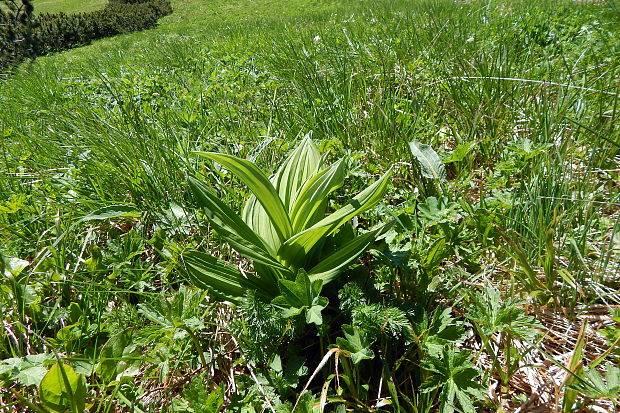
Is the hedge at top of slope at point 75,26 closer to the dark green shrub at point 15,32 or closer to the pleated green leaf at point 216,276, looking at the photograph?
the dark green shrub at point 15,32

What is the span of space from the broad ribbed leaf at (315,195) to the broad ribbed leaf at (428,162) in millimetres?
652

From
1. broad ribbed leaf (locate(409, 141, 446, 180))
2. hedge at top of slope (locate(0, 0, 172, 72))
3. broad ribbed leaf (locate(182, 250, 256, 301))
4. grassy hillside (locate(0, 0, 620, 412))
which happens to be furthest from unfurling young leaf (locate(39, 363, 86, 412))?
hedge at top of slope (locate(0, 0, 172, 72))

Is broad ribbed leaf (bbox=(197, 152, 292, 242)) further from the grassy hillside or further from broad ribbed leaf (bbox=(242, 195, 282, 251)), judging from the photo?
the grassy hillside

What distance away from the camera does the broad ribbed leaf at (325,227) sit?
4.31 ft

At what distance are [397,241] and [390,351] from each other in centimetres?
41

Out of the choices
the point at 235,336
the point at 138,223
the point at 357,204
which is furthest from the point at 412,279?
the point at 138,223

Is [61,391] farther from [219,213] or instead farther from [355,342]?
[355,342]

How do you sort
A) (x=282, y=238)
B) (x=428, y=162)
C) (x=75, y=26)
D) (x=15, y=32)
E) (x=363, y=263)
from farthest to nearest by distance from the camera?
(x=75, y=26) < (x=15, y=32) < (x=428, y=162) < (x=363, y=263) < (x=282, y=238)

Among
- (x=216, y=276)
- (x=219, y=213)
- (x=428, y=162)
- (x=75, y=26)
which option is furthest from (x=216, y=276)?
(x=75, y=26)

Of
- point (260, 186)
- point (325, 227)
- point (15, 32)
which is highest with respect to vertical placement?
point (15, 32)

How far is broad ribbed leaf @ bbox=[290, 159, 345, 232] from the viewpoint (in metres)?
1.38

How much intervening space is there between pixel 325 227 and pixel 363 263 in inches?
17.6

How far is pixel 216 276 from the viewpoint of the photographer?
141 cm

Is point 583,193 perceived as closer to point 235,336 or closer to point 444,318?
point 444,318
